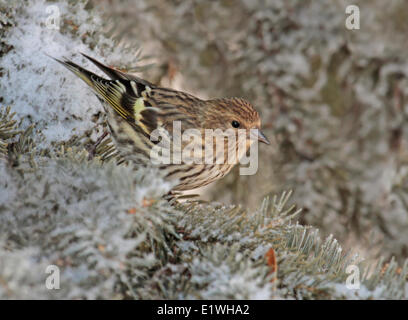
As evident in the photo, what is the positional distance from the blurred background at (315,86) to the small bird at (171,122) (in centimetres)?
23

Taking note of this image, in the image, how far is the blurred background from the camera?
5.84ft

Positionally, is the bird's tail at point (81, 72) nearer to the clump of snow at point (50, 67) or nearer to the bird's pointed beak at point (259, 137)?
the clump of snow at point (50, 67)

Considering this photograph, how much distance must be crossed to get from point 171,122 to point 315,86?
0.67 meters

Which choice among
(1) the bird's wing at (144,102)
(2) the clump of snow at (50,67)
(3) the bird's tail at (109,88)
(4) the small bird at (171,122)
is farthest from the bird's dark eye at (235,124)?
(2) the clump of snow at (50,67)

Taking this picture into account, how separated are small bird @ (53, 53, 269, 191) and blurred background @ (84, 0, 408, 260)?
0.23m

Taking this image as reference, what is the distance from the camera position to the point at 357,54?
183 centimetres

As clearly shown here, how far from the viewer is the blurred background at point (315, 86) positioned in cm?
178

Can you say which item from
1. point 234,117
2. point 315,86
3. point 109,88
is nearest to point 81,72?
point 109,88

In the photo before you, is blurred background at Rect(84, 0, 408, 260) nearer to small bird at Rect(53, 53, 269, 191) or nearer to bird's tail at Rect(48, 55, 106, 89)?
small bird at Rect(53, 53, 269, 191)

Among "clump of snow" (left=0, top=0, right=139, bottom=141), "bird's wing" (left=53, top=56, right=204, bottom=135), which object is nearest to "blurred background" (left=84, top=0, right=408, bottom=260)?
"bird's wing" (left=53, top=56, right=204, bottom=135)

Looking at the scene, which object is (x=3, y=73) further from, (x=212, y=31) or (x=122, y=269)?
(x=212, y=31)

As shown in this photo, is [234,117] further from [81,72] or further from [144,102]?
[81,72]
